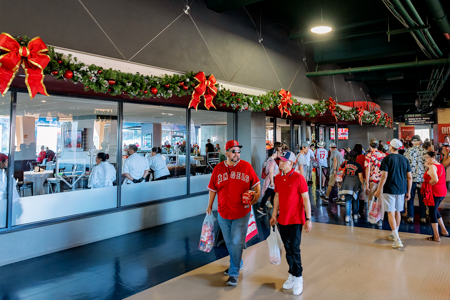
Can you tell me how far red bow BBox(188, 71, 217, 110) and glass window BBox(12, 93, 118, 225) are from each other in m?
1.65

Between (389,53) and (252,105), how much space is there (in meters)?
5.89

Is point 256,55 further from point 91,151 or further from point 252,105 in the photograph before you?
point 91,151

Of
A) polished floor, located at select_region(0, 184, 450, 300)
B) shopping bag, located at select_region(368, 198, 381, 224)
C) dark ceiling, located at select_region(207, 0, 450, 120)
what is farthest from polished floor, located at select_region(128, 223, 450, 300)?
dark ceiling, located at select_region(207, 0, 450, 120)

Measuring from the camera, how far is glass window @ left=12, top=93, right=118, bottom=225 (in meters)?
4.80

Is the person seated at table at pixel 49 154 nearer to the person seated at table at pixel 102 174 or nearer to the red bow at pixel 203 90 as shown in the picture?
the person seated at table at pixel 102 174

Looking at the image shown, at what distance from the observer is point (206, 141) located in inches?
328

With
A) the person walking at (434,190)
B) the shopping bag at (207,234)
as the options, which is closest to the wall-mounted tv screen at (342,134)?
the person walking at (434,190)

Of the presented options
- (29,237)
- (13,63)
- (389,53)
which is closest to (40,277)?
(29,237)

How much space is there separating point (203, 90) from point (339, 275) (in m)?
3.73

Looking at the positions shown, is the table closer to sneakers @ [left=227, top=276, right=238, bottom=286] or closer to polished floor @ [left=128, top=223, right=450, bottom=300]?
polished floor @ [left=128, top=223, right=450, bottom=300]

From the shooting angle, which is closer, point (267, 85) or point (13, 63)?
point (13, 63)

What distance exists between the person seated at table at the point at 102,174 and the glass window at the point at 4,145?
1409 millimetres

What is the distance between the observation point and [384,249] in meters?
4.73

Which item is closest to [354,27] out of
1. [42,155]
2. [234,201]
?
[234,201]
